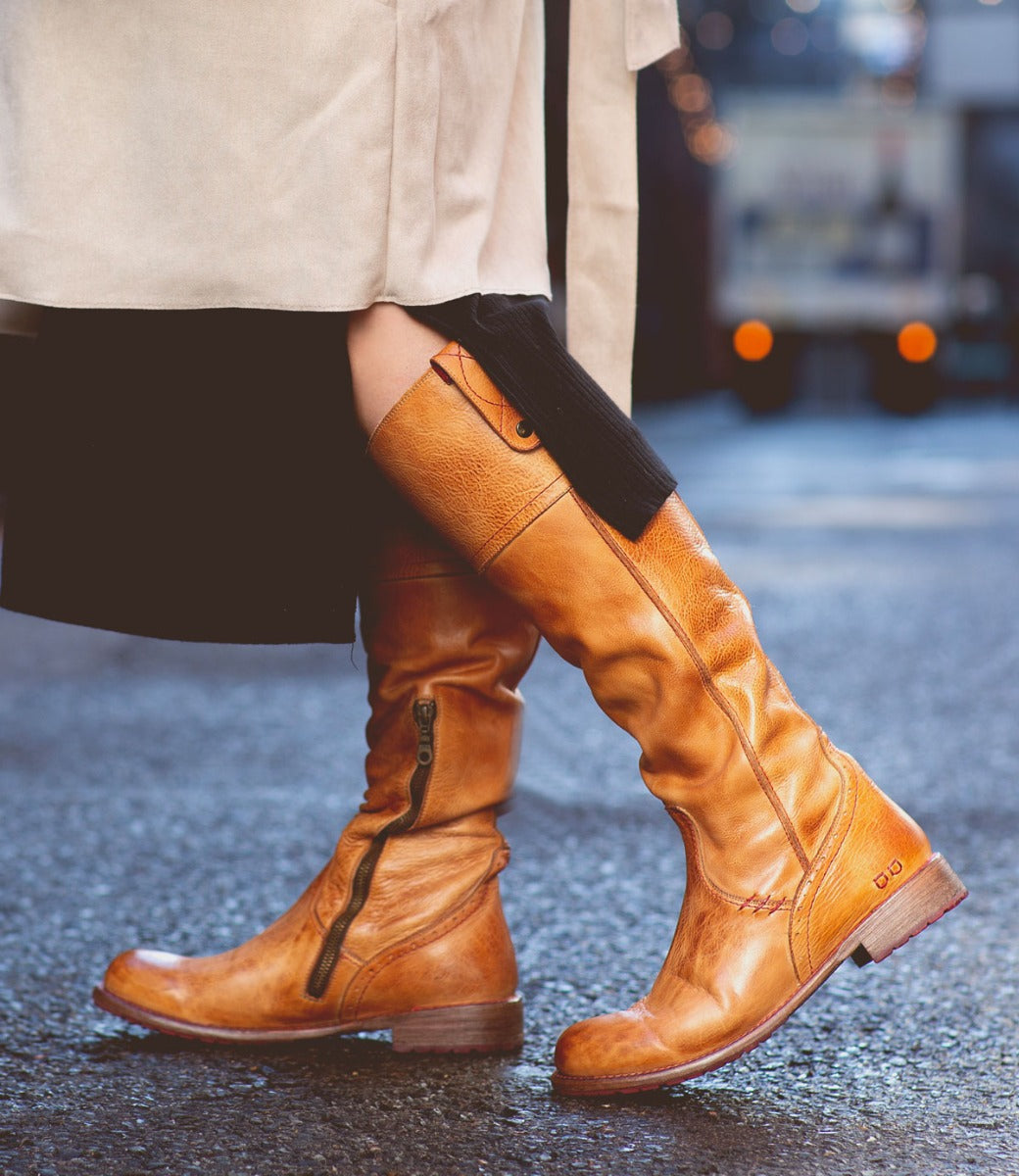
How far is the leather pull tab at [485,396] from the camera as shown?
141cm

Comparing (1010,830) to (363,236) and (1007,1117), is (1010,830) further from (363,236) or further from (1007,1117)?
(363,236)

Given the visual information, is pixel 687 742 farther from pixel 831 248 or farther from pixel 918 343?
pixel 918 343

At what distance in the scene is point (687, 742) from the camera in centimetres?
146

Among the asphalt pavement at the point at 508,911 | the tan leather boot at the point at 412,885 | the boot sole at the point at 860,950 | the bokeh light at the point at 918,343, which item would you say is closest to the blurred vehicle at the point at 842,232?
the bokeh light at the point at 918,343

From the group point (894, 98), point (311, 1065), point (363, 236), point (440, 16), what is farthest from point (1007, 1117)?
point (894, 98)

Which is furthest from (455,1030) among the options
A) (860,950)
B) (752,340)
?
(752,340)

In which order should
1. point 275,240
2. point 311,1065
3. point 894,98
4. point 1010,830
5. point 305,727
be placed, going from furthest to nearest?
point 894,98 < point 305,727 < point 1010,830 < point 311,1065 < point 275,240

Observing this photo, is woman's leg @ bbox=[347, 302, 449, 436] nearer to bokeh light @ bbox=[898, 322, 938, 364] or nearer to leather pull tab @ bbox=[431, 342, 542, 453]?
leather pull tab @ bbox=[431, 342, 542, 453]

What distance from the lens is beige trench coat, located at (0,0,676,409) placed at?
4.44 feet

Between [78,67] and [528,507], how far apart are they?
49 cm

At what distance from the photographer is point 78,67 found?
137 centimetres

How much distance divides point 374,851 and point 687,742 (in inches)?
12.9

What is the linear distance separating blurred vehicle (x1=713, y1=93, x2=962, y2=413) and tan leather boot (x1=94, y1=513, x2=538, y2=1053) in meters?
17.1

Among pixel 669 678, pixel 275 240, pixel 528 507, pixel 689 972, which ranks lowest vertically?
pixel 689 972
